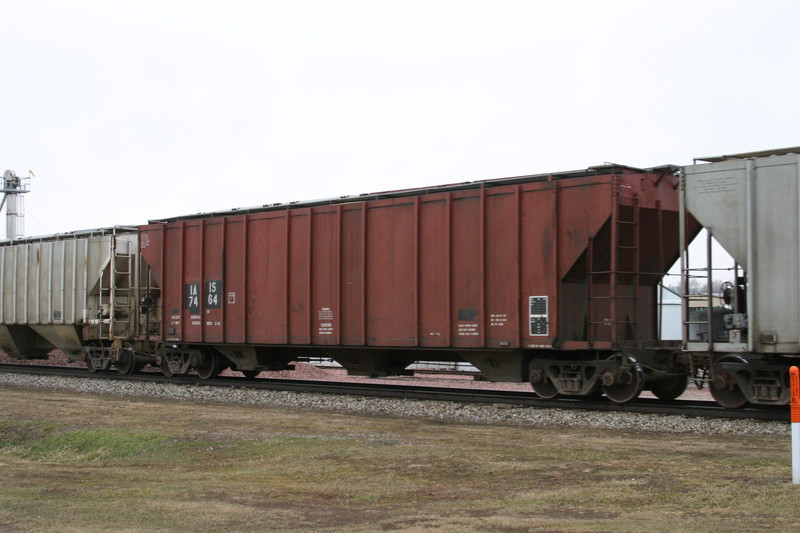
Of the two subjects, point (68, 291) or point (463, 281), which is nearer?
point (463, 281)

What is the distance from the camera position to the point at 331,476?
862cm

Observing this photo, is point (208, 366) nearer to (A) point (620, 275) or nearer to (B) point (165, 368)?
(B) point (165, 368)

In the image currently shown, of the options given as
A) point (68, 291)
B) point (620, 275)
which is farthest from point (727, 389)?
point (68, 291)

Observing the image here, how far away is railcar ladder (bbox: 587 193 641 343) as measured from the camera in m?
13.3

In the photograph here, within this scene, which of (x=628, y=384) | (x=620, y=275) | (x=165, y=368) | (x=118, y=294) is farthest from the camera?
(x=118, y=294)

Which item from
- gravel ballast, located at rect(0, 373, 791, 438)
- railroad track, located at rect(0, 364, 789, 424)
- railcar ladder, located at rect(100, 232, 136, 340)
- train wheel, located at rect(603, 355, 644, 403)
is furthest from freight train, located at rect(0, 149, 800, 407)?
gravel ballast, located at rect(0, 373, 791, 438)

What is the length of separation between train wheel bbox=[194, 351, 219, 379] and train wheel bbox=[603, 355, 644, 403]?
10296mm

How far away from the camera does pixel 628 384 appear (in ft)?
44.5

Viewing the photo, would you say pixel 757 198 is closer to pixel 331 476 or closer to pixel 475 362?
pixel 475 362

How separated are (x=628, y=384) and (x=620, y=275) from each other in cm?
188

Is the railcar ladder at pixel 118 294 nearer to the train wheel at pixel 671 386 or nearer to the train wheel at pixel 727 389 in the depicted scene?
the train wheel at pixel 671 386

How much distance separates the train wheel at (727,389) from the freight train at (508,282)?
1.2 inches

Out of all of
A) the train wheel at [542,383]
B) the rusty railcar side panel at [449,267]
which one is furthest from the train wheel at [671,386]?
the train wheel at [542,383]

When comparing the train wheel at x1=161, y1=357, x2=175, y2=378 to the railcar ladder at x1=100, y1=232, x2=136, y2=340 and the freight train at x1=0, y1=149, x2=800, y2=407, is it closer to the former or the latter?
the freight train at x1=0, y1=149, x2=800, y2=407
